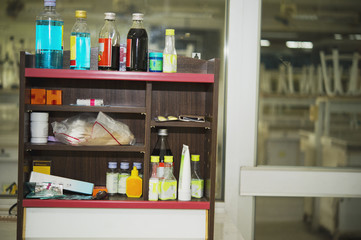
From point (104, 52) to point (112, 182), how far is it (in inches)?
24.4

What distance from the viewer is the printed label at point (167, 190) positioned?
1935mm

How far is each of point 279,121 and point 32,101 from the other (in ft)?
4.82

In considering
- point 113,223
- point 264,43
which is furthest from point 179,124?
point 264,43

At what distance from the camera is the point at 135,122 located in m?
2.18

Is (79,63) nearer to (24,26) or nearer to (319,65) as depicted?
(24,26)

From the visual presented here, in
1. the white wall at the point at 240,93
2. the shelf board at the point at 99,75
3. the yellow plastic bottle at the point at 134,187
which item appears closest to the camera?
the shelf board at the point at 99,75

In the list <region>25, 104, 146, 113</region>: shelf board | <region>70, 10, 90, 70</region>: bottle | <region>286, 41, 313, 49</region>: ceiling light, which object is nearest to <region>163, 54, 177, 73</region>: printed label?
<region>25, 104, 146, 113</region>: shelf board

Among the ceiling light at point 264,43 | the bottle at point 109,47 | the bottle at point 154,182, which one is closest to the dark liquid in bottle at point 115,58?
the bottle at point 109,47

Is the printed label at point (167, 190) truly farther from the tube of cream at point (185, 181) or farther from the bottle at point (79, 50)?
the bottle at point (79, 50)

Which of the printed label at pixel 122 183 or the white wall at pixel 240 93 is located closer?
the printed label at pixel 122 183

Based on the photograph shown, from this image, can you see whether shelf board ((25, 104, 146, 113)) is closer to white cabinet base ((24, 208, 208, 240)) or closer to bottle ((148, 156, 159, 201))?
bottle ((148, 156, 159, 201))

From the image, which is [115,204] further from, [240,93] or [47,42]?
[240,93]

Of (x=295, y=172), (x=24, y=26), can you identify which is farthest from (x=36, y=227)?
(x=295, y=172)

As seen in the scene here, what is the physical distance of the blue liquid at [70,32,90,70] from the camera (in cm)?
191
